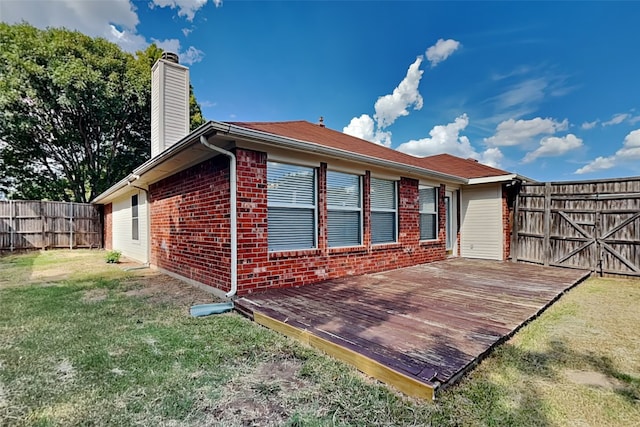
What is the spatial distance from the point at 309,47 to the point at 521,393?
11645 mm

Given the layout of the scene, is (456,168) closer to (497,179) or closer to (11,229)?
(497,179)

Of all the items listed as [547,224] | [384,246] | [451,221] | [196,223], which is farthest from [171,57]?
[547,224]

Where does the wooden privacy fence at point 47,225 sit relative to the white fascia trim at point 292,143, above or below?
below

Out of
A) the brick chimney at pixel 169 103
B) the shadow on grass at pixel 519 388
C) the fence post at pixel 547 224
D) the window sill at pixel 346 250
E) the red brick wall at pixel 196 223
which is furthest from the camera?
the fence post at pixel 547 224

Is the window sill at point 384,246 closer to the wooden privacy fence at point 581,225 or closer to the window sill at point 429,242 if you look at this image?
the window sill at point 429,242

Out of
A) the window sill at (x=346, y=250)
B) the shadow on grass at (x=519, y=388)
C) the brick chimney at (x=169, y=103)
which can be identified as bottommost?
the shadow on grass at (x=519, y=388)

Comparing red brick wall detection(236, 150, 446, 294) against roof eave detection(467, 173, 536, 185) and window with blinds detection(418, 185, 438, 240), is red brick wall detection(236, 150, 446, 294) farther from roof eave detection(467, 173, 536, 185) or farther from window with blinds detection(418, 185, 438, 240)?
roof eave detection(467, 173, 536, 185)

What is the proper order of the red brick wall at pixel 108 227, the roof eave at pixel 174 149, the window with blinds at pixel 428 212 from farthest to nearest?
the red brick wall at pixel 108 227 → the window with blinds at pixel 428 212 → the roof eave at pixel 174 149

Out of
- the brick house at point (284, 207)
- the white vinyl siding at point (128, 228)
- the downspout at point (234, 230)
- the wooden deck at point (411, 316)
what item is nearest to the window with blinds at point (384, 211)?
the brick house at point (284, 207)

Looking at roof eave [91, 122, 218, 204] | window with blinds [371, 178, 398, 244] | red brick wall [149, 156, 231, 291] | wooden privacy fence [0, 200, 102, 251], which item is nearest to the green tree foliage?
wooden privacy fence [0, 200, 102, 251]

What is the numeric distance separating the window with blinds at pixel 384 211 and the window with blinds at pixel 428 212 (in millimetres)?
1311

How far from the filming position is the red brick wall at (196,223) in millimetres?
4867

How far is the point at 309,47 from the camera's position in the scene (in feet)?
36.1

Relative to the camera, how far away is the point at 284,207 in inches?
205
